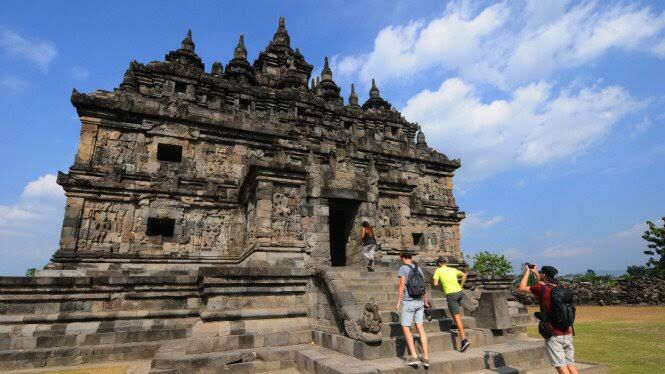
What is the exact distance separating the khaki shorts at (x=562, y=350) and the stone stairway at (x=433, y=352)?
1316 millimetres

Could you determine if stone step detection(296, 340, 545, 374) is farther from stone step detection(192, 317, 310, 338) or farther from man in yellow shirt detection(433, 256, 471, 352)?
stone step detection(192, 317, 310, 338)

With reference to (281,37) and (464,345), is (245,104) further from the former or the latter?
(464,345)

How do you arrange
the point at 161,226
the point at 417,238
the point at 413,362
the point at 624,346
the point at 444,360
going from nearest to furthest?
the point at 413,362 < the point at 444,360 < the point at 624,346 < the point at 161,226 < the point at 417,238

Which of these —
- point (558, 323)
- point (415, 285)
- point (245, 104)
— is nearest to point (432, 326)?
point (415, 285)

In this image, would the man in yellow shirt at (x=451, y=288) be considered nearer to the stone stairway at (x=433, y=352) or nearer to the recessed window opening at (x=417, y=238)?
the stone stairway at (x=433, y=352)

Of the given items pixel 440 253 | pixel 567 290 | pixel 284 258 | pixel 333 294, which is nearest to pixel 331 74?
pixel 440 253

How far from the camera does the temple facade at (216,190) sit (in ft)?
35.8

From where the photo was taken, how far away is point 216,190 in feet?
47.1

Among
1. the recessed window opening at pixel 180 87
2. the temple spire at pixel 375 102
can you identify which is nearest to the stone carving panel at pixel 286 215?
the recessed window opening at pixel 180 87

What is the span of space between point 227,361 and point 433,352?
13.1 feet

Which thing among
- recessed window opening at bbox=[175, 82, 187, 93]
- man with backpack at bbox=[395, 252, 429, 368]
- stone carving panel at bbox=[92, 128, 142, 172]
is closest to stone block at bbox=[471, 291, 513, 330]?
man with backpack at bbox=[395, 252, 429, 368]

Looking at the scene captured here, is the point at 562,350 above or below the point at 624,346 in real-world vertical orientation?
above

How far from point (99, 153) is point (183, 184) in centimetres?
346

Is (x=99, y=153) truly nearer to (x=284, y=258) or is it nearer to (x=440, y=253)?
(x=284, y=258)
